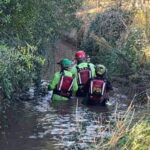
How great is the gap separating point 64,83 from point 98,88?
0.98 m

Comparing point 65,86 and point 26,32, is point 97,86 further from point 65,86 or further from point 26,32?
point 26,32

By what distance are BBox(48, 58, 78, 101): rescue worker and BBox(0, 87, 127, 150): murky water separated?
26 centimetres

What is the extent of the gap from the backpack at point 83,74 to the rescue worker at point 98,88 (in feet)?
1.67

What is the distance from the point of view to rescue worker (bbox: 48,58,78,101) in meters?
15.5

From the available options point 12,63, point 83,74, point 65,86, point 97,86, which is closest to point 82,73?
point 83,74

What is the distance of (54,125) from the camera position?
13.1 m

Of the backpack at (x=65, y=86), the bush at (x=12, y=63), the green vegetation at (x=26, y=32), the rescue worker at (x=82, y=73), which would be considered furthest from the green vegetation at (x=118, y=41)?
the bush at (x=12, y=63)

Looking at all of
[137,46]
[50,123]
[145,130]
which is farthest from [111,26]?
[145,130]

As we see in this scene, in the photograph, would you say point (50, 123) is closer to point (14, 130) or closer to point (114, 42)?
point (14, 130)

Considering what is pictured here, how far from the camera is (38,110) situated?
1482 centimetres

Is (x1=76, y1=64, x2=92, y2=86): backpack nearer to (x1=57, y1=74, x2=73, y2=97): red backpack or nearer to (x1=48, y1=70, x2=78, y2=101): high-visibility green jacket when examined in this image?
(x1=48, y1=70, x2=78, y2=101): high-visibility green jacket

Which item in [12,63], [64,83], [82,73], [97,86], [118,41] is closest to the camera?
[12,63]

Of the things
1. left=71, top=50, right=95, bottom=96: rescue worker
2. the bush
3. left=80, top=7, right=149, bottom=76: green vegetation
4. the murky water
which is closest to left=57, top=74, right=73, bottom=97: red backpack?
the murky water

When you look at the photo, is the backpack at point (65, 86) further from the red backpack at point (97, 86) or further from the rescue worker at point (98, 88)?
the red backpack at point (97, 86)
